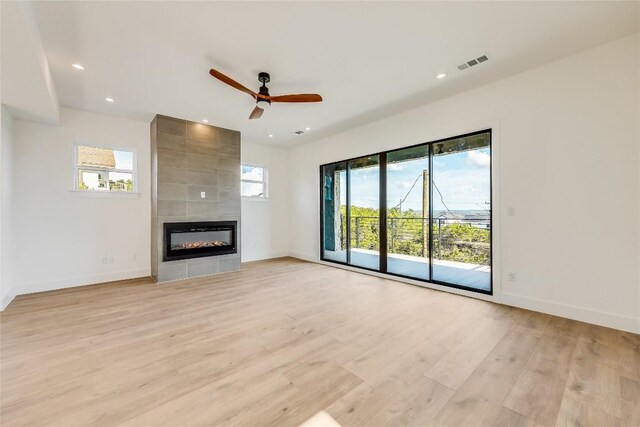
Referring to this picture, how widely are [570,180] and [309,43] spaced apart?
3252 millimetres

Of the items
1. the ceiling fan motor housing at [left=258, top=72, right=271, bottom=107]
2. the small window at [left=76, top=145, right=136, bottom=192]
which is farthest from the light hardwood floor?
the ceiling fan motor housing at [left=258, top=72, right=271, bottom=107]

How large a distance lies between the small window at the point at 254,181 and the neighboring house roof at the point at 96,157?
2516 millimetres

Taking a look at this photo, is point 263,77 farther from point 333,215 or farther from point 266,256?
point 266,256

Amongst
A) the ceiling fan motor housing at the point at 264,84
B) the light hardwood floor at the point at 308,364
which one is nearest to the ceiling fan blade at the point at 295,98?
the ceiling fan motor housing at the point at 264,84

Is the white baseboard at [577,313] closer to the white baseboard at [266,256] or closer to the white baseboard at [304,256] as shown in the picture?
the white baseboard at [304,256]

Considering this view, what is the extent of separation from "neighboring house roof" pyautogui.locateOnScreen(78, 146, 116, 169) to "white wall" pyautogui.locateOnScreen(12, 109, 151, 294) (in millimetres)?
152

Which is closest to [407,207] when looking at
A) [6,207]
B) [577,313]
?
[577,313]

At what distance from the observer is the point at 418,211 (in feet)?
16.9

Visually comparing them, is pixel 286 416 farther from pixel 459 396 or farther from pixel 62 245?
pixel 62 245

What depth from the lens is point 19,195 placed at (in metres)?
3.90

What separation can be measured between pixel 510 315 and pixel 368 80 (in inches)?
133

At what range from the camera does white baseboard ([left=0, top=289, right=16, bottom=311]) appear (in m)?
3.31

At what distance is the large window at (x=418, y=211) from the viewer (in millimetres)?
4195

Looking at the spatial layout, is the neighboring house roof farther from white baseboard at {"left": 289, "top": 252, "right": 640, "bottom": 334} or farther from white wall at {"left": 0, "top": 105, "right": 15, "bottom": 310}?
white baseboard at {"left": 289, "top": 252, "right": 640, "bottom": 334}
